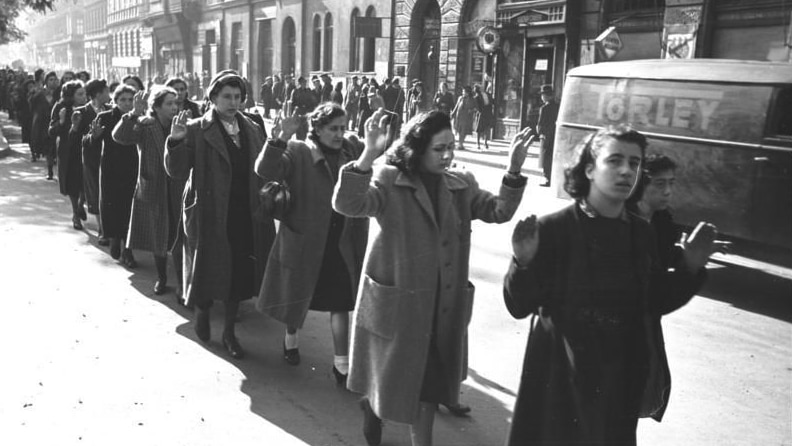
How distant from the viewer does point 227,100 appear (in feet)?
17.6

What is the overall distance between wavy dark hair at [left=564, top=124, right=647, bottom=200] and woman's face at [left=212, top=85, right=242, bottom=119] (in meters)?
3.09

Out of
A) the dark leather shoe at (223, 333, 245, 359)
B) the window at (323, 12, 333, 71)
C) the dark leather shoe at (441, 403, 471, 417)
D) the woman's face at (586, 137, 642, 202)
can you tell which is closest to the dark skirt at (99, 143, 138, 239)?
the dark leather shoe at (223, 333, 245, 359)

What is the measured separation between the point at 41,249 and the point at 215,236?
3.90 meters

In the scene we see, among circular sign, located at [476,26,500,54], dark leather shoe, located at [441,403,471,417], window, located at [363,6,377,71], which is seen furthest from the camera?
window, located at [363,6,377,71]

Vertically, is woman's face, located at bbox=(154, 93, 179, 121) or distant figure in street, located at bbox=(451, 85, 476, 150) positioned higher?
woman's face, located at bbox=(154, 93, 179, 121)

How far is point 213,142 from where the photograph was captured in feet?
17.5

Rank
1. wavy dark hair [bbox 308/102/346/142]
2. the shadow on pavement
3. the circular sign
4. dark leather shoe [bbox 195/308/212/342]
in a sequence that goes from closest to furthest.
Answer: wavy dark hair [bbox 308/102/346/142], dark leather shoe [bbox 195/308/212/342], the shadow on pavement, the circular sign

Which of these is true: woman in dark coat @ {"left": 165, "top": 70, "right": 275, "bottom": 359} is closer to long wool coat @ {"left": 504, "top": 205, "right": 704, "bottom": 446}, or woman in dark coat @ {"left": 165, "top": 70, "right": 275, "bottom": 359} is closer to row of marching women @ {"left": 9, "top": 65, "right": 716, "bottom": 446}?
row of marching women @ {"left": 9, "top": 65, "right": 716, "bottom": 446}

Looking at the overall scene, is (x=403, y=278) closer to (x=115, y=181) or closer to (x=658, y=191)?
(x=658, y=191)

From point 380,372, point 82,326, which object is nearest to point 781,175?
point 380,372

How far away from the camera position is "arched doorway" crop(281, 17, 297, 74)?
1457 inches

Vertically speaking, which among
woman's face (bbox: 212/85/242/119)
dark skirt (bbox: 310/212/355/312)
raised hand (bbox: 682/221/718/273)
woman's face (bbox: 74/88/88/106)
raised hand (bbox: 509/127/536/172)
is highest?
woman's face (bbox: 212/85/242/119)

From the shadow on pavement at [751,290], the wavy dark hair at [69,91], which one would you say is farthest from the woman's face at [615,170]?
the wavy dark hair at [69,91]

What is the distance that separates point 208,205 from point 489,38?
1801 cm
